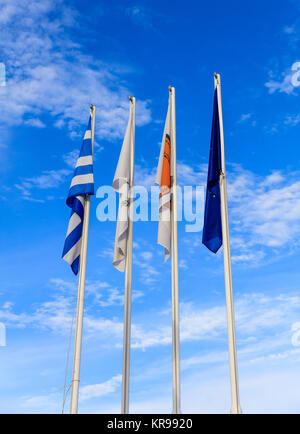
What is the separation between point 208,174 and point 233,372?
642cm

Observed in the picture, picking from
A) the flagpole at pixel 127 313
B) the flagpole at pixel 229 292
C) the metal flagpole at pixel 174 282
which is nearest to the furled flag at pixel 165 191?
the metal flagpole at pixel 174 282

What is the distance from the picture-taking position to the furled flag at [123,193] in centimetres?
1590

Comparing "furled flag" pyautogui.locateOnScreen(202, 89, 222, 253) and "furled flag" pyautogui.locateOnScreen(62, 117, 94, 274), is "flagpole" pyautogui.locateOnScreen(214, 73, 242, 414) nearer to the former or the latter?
"furled flag" pyautogui.locateOnScreen(202, 89, 222, 253)

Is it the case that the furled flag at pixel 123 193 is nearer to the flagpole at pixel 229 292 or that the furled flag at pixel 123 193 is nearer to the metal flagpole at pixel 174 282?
the metal flagpole at pixel 174 282

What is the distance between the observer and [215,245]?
1575 cm

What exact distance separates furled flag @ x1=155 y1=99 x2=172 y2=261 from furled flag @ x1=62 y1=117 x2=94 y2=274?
7.86 ft

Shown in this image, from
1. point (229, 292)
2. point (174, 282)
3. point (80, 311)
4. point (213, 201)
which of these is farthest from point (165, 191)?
point (80, 311)

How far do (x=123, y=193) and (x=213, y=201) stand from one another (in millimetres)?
3102

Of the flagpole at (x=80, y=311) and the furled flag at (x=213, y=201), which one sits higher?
the furled flag at (x=213, y=201)

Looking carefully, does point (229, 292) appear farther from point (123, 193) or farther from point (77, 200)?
point (77, 200)

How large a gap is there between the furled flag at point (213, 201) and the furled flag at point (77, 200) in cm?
401

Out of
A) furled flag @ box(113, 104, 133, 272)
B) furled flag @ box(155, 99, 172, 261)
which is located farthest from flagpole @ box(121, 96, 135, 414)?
furled flag @ box(155, 99, 172, 261)
